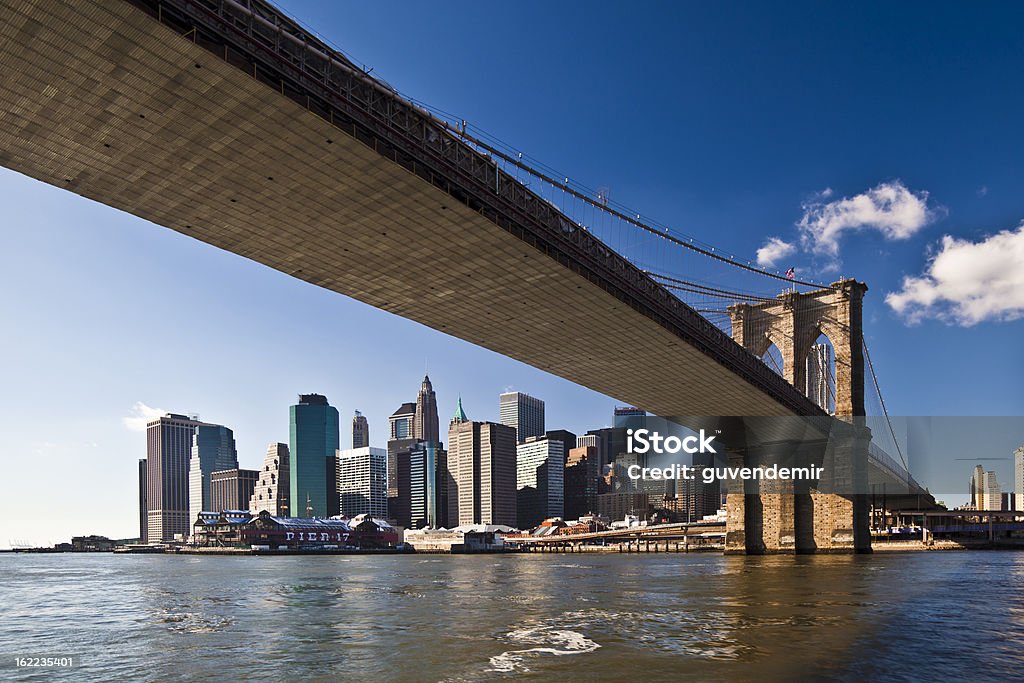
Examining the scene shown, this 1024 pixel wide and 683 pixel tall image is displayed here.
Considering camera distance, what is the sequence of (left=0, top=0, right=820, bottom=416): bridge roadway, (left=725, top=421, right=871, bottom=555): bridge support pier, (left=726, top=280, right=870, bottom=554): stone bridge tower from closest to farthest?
(left=0, top=0, right=820, bottom=416): bridge roadway
(left=725, top=421, right=871, bottom=555): bridge support pier
(left=726, top=280, right=870, bottom=554): stone bridge tower

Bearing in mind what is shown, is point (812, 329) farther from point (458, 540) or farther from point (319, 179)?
point (458, 540)

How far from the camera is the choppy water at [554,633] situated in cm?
1691

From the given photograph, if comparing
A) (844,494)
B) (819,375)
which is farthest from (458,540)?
(844,494)

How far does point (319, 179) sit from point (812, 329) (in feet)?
201

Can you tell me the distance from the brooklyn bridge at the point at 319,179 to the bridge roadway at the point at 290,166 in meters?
0.07

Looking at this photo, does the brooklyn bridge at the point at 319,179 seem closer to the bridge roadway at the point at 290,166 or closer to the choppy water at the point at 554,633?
the bridge roadway at the point at 290,166

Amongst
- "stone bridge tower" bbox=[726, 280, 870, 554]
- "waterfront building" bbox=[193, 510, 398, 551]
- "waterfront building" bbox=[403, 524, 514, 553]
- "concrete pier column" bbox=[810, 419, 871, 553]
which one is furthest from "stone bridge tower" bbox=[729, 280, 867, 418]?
"waterfront building" bbox=[193, 510, 398, 551]

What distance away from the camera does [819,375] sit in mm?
92062

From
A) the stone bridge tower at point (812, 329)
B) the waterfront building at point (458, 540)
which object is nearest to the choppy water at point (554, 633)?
the stone bridge tower at point (812, 329)

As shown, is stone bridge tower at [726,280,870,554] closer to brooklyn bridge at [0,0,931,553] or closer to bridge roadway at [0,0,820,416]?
brooklyn bridge at [0,0,931,553]

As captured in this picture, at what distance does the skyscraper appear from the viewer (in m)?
89.6

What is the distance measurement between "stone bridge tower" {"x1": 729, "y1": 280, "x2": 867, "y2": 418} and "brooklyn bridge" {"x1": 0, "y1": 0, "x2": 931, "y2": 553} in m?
17.2

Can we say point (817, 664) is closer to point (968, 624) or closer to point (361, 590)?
point (968, 624)

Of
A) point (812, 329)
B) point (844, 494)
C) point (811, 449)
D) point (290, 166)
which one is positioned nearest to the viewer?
point (290, 166)
